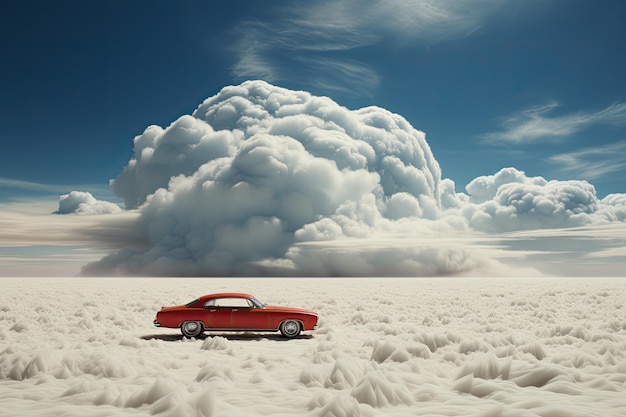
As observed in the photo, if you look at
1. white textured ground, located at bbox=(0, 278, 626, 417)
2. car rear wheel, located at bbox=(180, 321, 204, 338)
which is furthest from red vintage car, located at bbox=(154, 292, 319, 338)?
white textured ground, located at bbox=(0, 278, 626, 417)

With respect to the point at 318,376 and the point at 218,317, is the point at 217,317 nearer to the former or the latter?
the point at 218,317

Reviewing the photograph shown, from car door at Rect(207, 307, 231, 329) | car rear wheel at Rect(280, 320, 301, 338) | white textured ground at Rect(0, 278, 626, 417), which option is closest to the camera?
white textured ground at Rect(0, 278, 626, 417)

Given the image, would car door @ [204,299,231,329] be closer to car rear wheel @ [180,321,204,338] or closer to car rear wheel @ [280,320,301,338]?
car rear wheel @ [180,321,204,338]

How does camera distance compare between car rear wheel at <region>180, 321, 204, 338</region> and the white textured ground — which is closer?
the white textured ground

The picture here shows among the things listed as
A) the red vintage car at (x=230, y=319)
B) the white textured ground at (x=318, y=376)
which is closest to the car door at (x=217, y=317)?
the red vintage car at (x=230, y=319)

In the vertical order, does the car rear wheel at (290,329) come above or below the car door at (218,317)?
below

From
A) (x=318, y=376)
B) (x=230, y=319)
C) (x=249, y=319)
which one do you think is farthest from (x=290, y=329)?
(x=318, y=376)

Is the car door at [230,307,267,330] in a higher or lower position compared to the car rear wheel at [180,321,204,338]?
higher

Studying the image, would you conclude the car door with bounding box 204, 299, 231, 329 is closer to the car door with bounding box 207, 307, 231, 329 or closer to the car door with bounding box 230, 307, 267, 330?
the car door with bounding box 207, 307, 231, 329

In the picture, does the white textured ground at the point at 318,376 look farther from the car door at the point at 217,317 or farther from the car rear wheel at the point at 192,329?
the car door at the point at 217,317

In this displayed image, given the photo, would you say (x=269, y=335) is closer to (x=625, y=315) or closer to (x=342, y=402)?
(x=342, y=402)

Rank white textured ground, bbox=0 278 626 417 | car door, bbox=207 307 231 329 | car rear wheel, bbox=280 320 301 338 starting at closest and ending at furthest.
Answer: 1. white textured ground, bbox=0 278 626 417
2. car door, bbox=207 307 231 329
3. car rear wheel, bbox=280 320 301 338

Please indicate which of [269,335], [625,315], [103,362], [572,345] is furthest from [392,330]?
[625,315]

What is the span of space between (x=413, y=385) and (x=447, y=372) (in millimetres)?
2104
